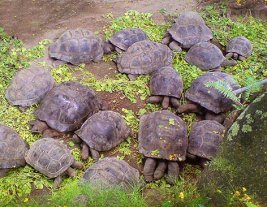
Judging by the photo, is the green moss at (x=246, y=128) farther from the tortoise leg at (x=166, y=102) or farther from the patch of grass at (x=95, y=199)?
the tortoise leg at (x=166, y=102)

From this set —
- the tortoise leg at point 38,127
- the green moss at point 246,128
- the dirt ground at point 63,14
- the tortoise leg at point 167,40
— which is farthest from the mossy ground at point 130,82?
the green moss at point 246,128

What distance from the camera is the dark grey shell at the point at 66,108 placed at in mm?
6289

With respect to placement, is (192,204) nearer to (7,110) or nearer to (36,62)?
(7,110)

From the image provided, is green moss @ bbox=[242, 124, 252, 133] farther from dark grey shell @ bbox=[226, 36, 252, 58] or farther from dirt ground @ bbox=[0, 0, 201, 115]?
dark grey shell @ bbox=[226, 36, 252, 58]

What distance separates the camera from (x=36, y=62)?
7.93 meters

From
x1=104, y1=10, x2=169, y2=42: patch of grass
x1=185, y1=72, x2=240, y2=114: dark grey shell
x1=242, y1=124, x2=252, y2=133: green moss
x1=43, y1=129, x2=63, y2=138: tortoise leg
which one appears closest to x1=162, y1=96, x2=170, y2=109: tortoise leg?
x1=185, y1=72, x2=240, y2=114: dark grey shell

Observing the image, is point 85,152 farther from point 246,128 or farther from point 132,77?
point 246,128

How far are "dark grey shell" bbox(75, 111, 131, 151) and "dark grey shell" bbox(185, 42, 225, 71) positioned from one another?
251cm

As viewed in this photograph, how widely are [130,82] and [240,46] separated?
2.61 metres

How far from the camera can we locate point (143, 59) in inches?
297

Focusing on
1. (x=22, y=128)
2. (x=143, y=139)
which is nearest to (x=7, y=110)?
(x=22, y=128)

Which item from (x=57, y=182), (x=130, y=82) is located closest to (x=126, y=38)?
(x=130, y=82)

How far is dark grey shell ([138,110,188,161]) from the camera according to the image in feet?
19.0

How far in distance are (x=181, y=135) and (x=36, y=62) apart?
3589mm
